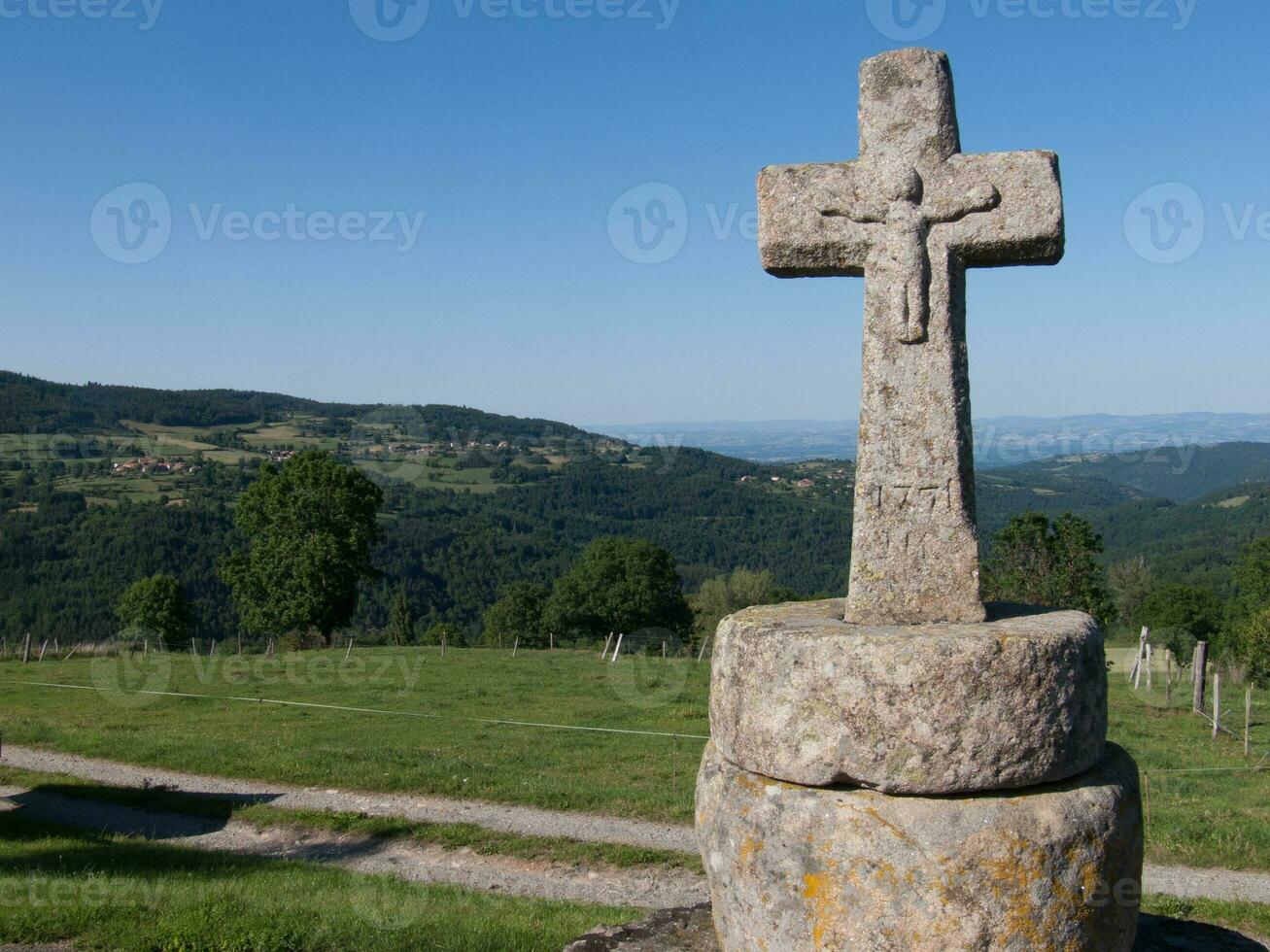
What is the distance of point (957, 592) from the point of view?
440 centimetres

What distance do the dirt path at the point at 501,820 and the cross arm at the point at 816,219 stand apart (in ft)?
21.7

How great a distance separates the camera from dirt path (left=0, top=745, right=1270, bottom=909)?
962 cm

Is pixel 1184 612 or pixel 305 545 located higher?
pixel 305 545

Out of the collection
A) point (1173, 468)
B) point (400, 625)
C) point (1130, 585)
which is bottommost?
point (400, 625)

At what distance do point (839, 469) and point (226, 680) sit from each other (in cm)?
8040

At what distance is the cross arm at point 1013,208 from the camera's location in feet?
14.9

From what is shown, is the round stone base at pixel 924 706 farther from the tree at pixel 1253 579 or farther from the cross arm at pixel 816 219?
the tree at pixel 1253 579

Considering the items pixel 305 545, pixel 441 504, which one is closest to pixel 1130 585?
pixel 305 545

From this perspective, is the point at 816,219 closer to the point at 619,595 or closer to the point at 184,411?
the point at 619,595

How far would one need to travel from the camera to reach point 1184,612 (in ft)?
169

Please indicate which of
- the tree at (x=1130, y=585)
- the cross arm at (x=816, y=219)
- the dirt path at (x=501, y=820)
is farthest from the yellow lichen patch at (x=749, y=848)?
the tree at (x=1130, y=585)

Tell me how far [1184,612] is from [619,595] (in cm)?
2906

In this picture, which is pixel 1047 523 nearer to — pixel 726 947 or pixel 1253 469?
pixel 726 947

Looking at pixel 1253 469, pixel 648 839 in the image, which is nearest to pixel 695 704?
pixel 648 839
